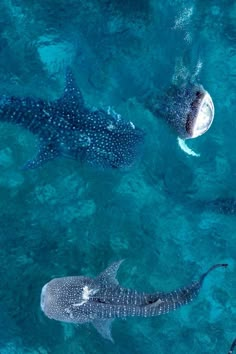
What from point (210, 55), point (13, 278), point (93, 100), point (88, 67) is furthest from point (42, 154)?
point (210, 55)

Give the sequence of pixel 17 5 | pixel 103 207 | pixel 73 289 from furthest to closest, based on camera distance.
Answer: pixel 103 207 → pixel 17 5 → pixel 73 289

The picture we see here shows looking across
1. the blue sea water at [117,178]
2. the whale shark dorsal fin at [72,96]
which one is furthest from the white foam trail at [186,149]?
the whale shark dorsal fin at [72,96]

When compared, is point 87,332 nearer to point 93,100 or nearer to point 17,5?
point 93,100

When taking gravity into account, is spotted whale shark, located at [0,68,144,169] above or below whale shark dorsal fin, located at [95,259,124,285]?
above

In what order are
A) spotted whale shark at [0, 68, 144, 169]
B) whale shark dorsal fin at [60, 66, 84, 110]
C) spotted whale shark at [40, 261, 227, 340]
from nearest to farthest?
spotted whale shark at [40, 261, 227, 340]
spotted whale shark at [0, 68, 144, 169]
whale shark dorsal fin at [60, 66, 84, 110]

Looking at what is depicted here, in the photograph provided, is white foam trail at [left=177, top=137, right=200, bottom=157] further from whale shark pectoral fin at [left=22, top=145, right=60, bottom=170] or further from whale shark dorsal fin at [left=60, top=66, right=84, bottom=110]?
whale shark pectoral fin at [left=22, top=145, right=60, bottom=170]

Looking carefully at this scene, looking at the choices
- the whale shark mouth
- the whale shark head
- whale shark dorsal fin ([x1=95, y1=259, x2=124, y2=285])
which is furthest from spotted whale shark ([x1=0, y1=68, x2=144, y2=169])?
the whale shark head
